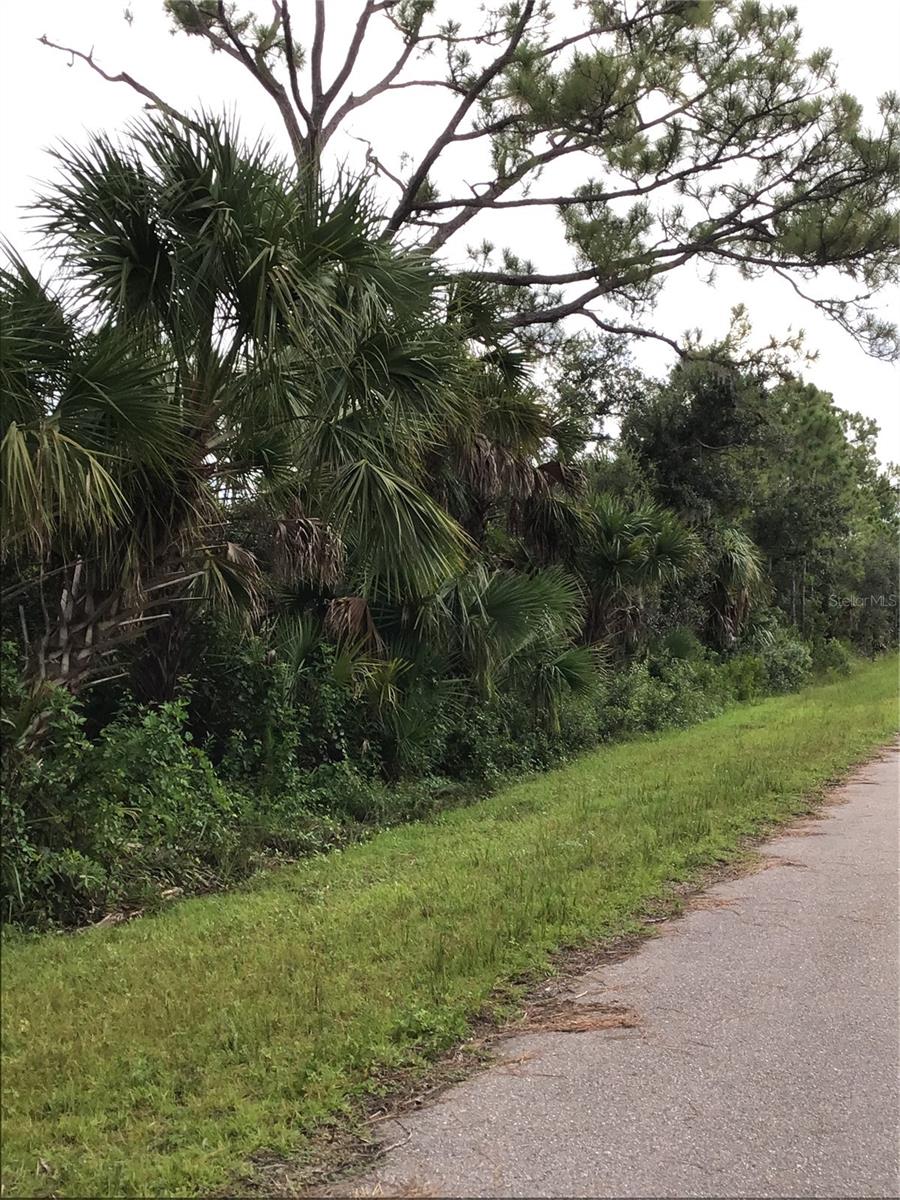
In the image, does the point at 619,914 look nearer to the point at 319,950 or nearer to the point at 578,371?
the point at 319,950

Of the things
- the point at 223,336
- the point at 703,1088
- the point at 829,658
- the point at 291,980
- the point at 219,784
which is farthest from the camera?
the point at 829,658

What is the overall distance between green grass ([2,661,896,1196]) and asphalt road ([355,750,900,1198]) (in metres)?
0.40

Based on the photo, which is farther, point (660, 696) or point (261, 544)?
point (660, 696)

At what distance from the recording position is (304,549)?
33.1ft

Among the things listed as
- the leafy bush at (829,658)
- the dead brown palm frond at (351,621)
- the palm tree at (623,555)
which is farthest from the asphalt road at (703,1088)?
the leafy bush at (829,658)

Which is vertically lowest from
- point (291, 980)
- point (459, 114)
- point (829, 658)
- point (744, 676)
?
point (291, 980)

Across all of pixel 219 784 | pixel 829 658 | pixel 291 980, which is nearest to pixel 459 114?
pixel 219 784

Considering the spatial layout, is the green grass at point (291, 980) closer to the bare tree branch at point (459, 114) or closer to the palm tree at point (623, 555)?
the palm tree at point (623, 555)

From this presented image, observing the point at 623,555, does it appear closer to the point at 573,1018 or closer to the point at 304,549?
the point at 304,549

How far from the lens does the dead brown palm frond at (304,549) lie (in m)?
10.0

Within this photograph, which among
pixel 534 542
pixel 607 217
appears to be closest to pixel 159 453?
pixel 534 542

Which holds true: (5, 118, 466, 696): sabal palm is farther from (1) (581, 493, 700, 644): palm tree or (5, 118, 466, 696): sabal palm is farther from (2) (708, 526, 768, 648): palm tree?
(2) (708, 526, 768, 648): palm tree

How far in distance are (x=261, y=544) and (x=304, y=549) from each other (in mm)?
476

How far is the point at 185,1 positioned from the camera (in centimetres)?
1642
